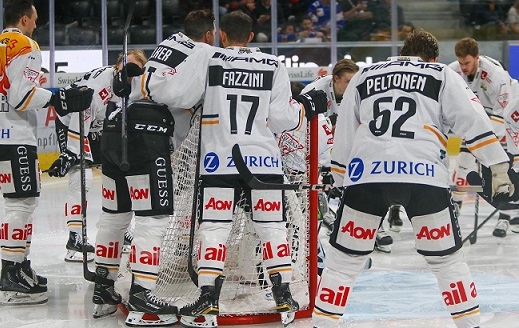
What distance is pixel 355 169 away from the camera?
3.37 meters

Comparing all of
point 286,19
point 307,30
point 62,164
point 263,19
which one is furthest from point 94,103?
point 286,19

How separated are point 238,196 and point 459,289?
3.54ft

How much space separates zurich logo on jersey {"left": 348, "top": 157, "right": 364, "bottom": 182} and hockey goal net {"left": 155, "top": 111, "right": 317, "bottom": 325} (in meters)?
0.74

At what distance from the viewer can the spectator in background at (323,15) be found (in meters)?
11.7

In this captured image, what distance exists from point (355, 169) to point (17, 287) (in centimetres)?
183

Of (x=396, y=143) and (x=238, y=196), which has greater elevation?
A: (x=396, y=143)

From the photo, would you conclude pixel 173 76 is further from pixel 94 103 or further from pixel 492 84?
pixel 492 84

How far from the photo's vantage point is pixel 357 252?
3328mm

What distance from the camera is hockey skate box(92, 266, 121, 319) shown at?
4.06 meters

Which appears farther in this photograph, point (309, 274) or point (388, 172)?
point (309, 274)

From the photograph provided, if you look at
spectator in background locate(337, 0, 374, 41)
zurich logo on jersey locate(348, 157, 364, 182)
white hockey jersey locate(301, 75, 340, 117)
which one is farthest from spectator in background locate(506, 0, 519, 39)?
zurich logo on jersey locate(348, 157, 364, 182)

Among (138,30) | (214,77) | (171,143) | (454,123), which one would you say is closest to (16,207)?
(171,143)

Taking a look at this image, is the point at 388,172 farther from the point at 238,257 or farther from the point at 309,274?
the point at 238,257

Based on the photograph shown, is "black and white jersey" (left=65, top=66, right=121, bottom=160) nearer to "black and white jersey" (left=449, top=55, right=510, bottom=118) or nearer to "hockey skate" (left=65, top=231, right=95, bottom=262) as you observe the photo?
"hockey skate" (left=65, top=231, right=95, bottom=262)
